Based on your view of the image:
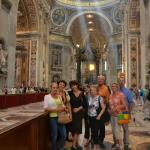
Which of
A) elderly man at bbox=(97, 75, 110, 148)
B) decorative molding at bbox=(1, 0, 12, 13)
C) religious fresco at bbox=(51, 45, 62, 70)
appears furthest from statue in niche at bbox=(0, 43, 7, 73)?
religious fresco at bbox=(51, 45, 62, 70)

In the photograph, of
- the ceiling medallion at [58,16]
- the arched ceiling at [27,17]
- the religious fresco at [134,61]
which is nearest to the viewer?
the arched ceiling at [27,17]

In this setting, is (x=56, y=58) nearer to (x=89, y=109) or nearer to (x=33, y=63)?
(x=33, y=63)

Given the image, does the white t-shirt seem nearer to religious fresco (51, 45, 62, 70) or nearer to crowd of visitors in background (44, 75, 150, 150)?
crowd of visitors in background (44, 75, 150, 150)

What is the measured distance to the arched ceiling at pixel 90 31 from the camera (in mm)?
35216

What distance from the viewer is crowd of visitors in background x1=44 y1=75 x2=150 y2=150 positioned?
13.2 ft

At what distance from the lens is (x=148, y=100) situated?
26.2 feet

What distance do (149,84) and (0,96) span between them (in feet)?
19.4

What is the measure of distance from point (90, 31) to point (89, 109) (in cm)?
3781

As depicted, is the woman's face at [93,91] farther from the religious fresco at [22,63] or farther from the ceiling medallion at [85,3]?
the ceiling medallion at [85,3]

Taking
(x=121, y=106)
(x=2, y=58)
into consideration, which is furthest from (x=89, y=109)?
(x=2, y=58)

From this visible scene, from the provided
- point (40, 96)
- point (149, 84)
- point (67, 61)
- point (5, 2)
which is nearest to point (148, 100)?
point (149, 84)

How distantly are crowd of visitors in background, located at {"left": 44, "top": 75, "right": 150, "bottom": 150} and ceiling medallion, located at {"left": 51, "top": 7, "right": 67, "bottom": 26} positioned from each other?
27055 millimetres

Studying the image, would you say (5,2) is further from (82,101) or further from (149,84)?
(82,101)

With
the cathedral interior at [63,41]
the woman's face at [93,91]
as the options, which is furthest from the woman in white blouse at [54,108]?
the woman's face at [93,91]
